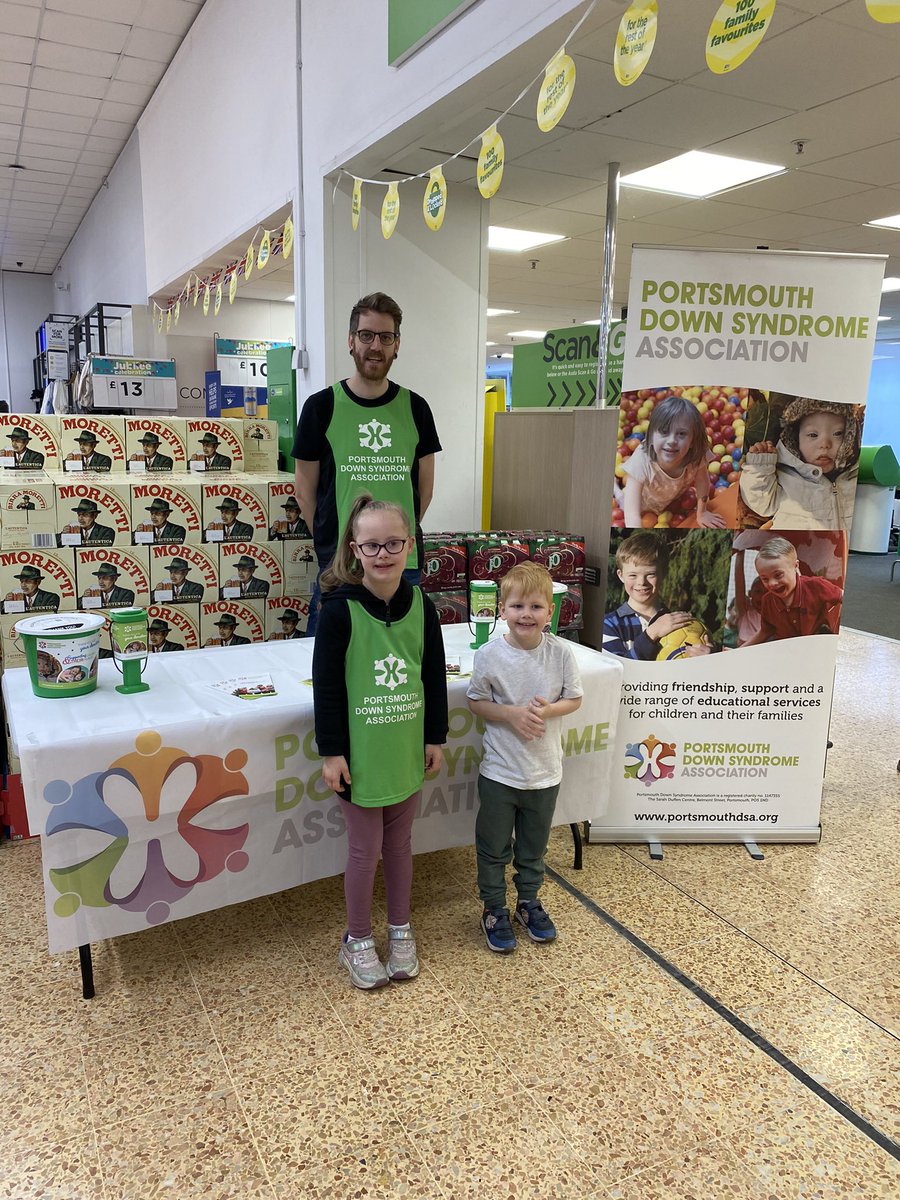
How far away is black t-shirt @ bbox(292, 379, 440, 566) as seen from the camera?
2877mm

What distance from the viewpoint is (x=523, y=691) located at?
7.63ft

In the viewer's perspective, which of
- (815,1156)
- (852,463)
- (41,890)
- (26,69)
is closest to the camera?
(815,1156)

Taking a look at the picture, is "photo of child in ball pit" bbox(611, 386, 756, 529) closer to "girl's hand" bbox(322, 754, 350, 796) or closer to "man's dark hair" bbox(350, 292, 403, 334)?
"man's dark hair" bbox(350, 292, 403, 334)

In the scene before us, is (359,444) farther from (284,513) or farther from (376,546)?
(376,546)

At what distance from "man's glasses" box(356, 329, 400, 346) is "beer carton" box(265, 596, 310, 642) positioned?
1.19 m

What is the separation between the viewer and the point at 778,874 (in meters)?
2.89

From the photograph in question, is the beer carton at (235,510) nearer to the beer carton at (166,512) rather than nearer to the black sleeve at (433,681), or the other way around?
the beer carton at (166,512)

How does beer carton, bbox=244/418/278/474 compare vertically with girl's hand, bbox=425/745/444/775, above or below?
above

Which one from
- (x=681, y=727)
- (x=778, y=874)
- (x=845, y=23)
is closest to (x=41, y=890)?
(x=681, y=727)

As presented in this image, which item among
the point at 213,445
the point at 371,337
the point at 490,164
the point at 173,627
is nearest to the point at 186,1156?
the point at 173,627

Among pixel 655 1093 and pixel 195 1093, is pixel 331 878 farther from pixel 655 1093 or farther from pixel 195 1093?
pixel 655 1093

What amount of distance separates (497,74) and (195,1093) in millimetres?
3222

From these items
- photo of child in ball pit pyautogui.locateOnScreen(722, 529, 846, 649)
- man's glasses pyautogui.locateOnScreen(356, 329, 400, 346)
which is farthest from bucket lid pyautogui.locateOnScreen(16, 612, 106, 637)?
photo of child in ball pit pyautogui.locateOnScreen(722, 529, 846, 649)

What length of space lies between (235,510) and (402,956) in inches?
73.2
